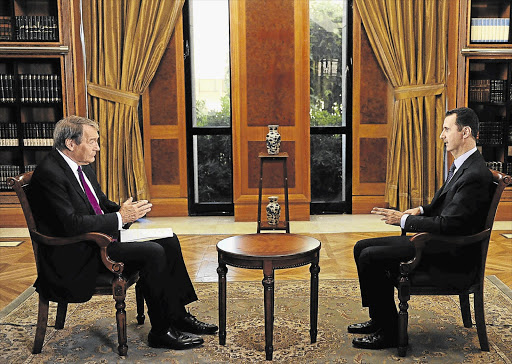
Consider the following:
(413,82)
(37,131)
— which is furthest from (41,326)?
(413,82)

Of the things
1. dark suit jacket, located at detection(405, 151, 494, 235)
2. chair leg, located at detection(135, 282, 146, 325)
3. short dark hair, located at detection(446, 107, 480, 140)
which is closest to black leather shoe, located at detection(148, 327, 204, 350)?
chair leg, located at detection(135, 282, 146, 325)

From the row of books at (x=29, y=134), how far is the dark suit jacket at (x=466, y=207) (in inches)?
168

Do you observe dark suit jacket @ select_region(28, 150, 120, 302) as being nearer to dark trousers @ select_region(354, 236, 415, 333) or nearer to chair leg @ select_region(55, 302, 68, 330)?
chair leg @ select_region(55, 302, 68, 330)

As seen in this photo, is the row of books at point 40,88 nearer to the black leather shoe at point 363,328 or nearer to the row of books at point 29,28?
the row of books at point 29,28

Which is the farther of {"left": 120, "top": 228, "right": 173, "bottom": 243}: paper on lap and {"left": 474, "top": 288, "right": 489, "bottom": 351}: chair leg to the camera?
{"left": 120, "top": 228, "right": 173, "bottom": 243}: paper on lap

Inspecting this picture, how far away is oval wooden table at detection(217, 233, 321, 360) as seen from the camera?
269 centimetres

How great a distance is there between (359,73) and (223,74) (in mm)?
1505

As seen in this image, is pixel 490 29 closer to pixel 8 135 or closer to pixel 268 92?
pixel 268 92

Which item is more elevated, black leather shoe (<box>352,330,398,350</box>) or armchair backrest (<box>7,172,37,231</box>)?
armchair backrest (<box>7,172,37,231</box>)

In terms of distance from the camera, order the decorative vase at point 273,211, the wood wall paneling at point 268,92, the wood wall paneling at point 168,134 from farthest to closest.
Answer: the wood wall paneling at point 168,134 < the wood wall paneling at point 268,92 < the decorative vase at point 273,211

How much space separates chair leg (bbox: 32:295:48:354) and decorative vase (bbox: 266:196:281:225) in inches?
116

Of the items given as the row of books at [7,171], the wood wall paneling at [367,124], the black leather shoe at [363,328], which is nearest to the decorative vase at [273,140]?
the wood wall paneling at [367,124]

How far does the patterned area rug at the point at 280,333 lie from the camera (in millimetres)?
2768

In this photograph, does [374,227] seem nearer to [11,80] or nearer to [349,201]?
[349,201]
